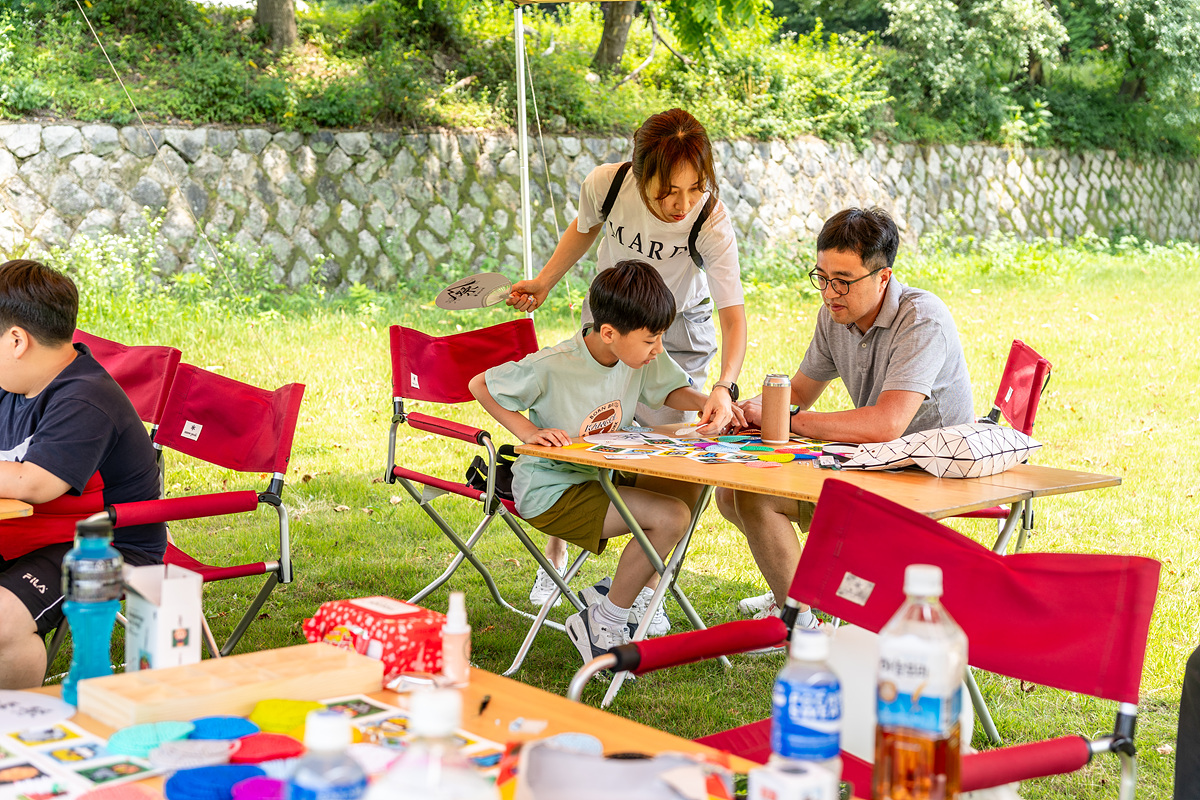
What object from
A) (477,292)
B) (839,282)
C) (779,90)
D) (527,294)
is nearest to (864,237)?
(839,282)

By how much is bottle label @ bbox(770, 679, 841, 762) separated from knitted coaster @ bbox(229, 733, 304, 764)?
55cm

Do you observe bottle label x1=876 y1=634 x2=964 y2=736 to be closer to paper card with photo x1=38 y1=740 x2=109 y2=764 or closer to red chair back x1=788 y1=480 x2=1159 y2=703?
red chair back x1=788 y1=480 x2=1159 y2=703

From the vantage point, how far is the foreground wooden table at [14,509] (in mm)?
2082

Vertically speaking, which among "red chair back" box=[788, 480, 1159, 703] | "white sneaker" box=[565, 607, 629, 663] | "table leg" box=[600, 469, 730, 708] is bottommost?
"white sneaker" box=[565, 607, 629, 663]

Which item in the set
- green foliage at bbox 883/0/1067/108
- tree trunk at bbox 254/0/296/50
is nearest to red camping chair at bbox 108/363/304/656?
tree trunk at bbox 254/0/296/50

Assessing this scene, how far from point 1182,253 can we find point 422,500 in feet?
47.1

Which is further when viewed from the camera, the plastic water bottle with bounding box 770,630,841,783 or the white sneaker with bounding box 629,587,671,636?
the white sneaker with bounding box 629,587,671,636

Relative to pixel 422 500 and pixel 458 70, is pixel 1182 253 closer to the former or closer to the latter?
pixel 458 70

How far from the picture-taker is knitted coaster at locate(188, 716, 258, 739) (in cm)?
129

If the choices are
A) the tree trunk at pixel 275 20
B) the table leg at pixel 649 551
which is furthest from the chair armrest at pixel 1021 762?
the tree trunk at pixel 275 20

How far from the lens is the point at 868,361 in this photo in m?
3.13

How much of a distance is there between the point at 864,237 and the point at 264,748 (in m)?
2.14

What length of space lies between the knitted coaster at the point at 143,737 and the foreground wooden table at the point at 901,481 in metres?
1.31

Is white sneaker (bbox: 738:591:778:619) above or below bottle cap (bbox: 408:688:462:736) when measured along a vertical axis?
below
